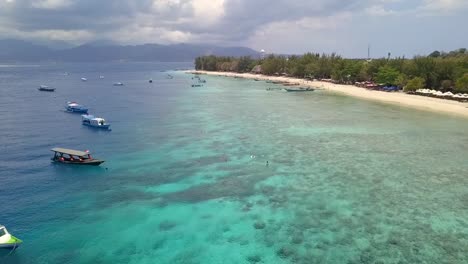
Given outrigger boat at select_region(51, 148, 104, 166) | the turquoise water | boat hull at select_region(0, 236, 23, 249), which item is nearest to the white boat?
the turquoise water

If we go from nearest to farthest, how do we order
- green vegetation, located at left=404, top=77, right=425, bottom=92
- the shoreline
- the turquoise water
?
the turquoise water
the shoreline
green vegetation, located at left=404, top=77, right=425, bottom=92

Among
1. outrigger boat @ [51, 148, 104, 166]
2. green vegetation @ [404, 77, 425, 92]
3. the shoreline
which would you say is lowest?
outrigger boat @ [51, 148, 104, 166]

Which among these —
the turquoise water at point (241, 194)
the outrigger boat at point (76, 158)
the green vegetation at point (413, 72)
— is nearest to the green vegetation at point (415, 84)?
the green vegetation at point (413, 72)

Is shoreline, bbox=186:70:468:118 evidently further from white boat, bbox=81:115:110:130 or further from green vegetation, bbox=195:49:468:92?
white boat, bbox=81:115:110:130

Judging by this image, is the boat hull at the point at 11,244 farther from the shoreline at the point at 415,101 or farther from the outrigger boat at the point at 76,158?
the shoreline at the point at 415,101

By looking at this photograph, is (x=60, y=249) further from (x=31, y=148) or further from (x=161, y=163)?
(x=31, y=148)

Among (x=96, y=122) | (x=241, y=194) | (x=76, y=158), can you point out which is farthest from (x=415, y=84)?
(x=76, y=158)

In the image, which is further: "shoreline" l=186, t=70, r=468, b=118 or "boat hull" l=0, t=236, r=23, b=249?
"shoreline" l=186, t=70, r=468, b=118

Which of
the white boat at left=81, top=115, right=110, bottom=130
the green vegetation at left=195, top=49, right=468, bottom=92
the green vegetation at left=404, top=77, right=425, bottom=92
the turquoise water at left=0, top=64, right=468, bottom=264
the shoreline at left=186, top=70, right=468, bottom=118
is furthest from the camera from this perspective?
the green vegetation at left=404, top=77, right=425, bottom=92
